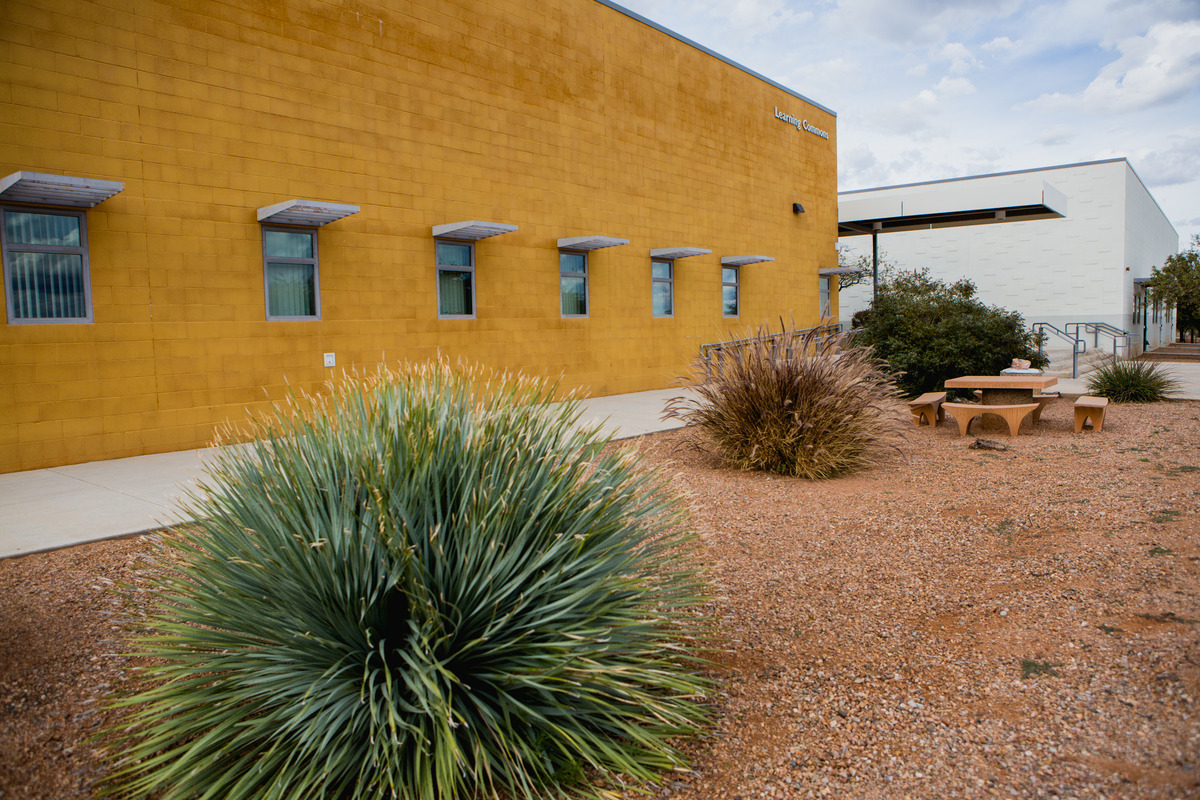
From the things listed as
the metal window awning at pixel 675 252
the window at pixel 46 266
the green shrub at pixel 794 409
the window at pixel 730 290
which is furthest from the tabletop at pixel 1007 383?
the window at pixel 46 266

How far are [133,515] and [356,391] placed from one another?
11.4 feet

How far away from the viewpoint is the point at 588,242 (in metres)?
12.4

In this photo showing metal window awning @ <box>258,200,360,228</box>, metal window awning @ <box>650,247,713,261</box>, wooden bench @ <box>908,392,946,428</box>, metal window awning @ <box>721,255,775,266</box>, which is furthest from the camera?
metal window awning @ <box>721,255,775,266</box>

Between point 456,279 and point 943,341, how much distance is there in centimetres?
762

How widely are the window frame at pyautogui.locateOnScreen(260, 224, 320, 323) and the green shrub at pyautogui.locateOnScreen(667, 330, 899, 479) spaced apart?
5.19 metres

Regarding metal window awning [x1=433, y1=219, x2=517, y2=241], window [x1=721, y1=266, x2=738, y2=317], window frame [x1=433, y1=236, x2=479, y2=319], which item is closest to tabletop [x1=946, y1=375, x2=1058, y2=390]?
metal window awning [x1=433, y1=219, x2=517, y2=241]

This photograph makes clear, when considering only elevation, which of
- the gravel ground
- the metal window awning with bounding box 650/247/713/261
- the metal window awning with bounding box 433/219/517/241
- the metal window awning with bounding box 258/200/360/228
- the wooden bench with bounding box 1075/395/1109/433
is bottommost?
the gravel ground

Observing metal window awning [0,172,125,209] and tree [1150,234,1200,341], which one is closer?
metal window awning [0,172,125,209]

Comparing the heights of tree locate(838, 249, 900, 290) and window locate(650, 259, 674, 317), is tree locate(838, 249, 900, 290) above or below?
above

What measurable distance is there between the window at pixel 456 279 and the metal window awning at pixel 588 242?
185 centimetres

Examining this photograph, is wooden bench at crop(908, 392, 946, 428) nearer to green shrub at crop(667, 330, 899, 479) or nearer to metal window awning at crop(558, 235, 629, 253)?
green shrub at crop(667, 330, 899, 479)

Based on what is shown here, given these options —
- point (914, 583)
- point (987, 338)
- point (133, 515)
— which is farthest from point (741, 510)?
point (987, 338)

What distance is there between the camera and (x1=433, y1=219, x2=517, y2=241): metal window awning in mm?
10336

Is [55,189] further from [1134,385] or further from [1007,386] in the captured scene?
[1134,385]
